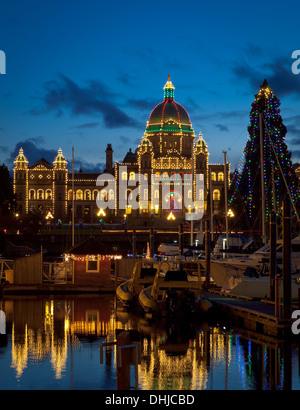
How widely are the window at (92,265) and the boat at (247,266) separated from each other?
7386 millimetres

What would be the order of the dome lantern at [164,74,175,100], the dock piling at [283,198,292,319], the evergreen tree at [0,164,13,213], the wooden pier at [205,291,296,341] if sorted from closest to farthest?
the wooden pier at [205,291,296,341] → the dock piling at [283,198,292,319] → the evergreen tree at [0,164,13,213] → the dome lantern at [164,74,175,100]

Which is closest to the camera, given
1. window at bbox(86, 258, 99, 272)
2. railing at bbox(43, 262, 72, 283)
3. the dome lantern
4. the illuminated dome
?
window at bbox(86, 258, 99, 272)

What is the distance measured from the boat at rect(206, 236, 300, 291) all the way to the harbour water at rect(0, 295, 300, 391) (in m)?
7.40

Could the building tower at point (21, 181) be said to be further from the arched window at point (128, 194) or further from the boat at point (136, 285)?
the boat at point (136, 285)

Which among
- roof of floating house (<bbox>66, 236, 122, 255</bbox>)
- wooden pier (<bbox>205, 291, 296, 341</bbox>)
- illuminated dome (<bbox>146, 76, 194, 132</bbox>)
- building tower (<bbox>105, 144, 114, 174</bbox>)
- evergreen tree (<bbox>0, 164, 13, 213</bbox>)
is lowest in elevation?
wooden pier (<bbox>205, 291, 296, 341</bbox>)

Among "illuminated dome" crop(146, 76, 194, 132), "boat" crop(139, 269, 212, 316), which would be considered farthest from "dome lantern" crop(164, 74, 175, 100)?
"boat" crop(139, 269, 212, 316)

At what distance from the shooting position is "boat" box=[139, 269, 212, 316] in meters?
35.8

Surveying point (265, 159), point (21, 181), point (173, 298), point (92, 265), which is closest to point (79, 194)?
point (21, 181)

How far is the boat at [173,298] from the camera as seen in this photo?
117 ft

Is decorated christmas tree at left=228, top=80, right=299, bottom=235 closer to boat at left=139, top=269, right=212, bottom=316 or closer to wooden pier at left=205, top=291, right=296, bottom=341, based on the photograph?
wooden pier at left=205, top=291, right=296, bottom=341

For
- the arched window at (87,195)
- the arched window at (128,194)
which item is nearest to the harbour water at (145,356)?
the arched window at (128,194)

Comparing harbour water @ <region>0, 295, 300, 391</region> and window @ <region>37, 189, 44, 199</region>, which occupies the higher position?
window @ <region>37, 189, 44, 199</region>

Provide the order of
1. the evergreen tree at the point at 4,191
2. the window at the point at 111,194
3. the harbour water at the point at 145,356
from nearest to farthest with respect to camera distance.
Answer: the harbour water at the point at 145,356 < the evergreen tree at the point at 4,191 < the window at the point at 111,194
